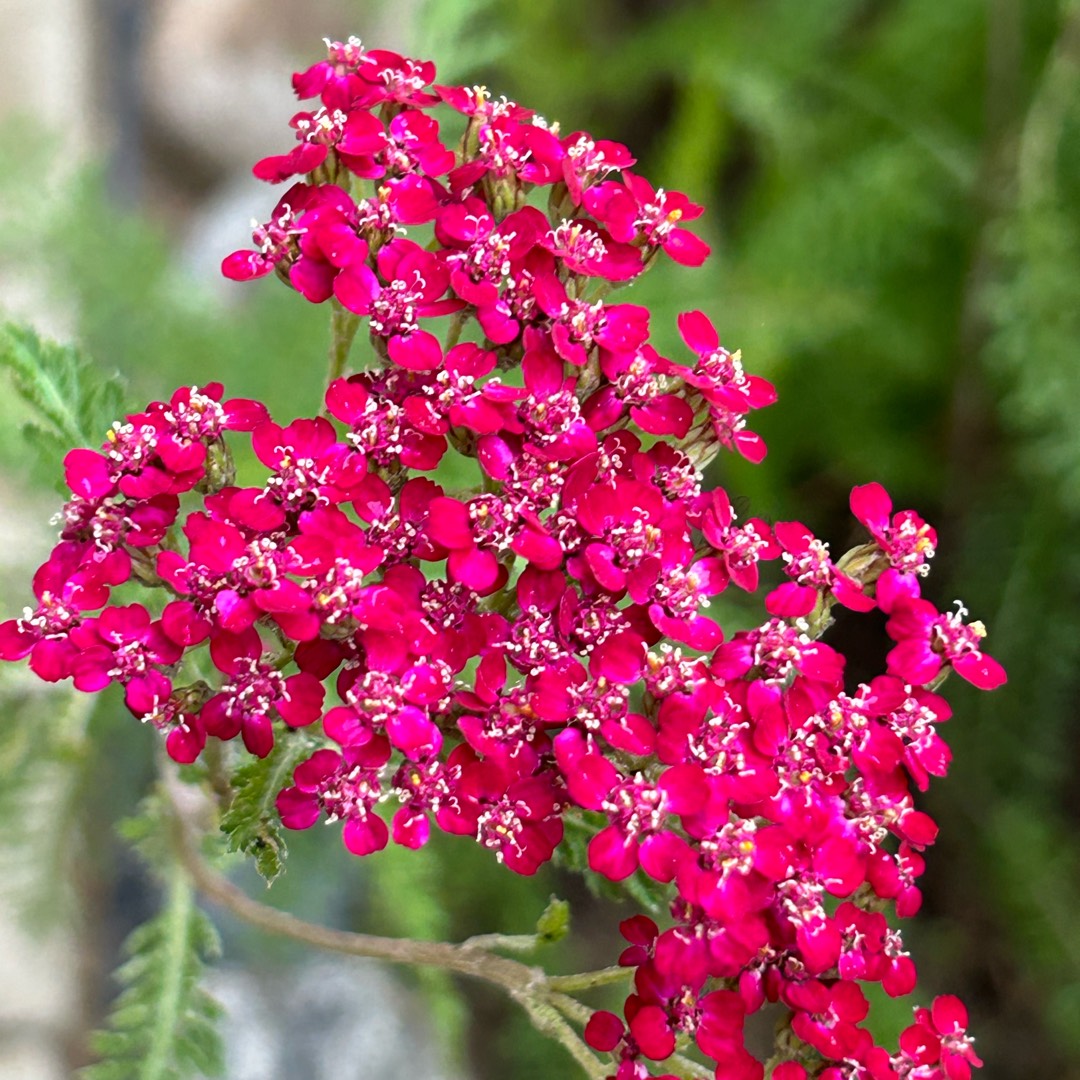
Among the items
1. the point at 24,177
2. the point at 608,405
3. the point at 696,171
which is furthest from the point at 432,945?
the point at 696,171

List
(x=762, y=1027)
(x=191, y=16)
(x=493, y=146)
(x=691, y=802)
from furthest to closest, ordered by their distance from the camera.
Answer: (x=191, y=16) → (x=762, y=1027) → (x=493, y=146) → (x=691, y=802)

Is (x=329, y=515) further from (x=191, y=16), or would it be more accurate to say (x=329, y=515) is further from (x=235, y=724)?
(x=191, y=16)

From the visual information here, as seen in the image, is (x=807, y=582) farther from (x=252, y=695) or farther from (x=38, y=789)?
(x=38, y=789)

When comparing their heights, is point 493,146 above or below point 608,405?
above

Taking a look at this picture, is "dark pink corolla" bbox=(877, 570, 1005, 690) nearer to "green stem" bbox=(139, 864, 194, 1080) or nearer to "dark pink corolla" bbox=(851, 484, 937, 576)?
"dark pink corolla" bbox=(851, 484, 937, 576)

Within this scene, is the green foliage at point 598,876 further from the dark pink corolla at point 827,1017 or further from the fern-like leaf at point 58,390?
the fern-like leaf at point 58,390

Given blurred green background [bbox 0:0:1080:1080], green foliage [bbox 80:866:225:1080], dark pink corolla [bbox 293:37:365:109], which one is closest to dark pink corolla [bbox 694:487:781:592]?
dark pink corolla [bbox 293:37:365:109]
